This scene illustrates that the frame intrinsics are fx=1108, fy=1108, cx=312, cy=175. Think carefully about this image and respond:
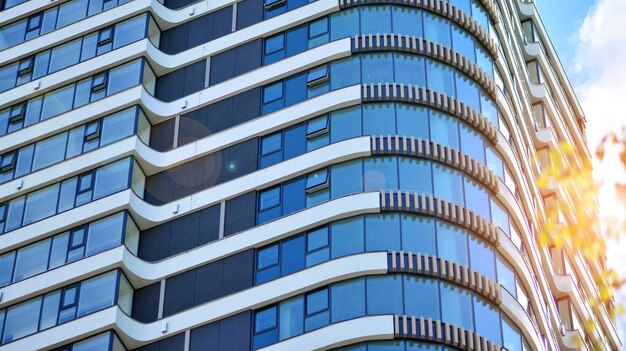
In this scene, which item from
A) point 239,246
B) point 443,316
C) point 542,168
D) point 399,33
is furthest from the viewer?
point 542,168

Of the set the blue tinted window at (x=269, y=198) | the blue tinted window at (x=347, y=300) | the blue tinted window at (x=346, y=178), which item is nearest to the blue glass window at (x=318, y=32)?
the blue tinted window at (x=346, y=178)

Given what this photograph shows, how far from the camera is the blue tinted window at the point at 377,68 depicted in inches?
1629

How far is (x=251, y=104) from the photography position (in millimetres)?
43344

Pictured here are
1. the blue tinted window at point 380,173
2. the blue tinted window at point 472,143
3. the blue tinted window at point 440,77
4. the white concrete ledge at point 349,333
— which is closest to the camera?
the white concrete ledge at point 349,333

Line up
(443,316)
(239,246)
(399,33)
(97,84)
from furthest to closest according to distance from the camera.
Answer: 1. (97,84)
2. (399,33)
3. (239,246)
4. (443,316)

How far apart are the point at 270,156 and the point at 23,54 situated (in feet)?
47.0

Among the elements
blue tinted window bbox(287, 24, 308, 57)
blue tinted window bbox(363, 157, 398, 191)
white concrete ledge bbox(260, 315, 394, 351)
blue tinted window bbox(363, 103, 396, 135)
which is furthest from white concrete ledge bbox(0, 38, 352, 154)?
white concrete ledge bbox(260, 315, 394, 351)

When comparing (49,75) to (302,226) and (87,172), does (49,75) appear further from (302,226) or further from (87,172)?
(302,226)

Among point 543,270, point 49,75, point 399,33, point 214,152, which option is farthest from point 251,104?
point 543,270

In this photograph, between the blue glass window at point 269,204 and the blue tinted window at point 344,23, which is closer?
the blue glass window at point 269,204

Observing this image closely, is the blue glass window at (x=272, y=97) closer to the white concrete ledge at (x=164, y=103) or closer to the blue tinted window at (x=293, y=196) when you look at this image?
the white concrete ledge at (x=164, y=103)

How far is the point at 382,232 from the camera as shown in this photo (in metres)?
37.6

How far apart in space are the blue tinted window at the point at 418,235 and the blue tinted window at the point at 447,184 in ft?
4.57

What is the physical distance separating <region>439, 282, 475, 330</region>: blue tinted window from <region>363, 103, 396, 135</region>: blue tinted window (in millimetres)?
6281
